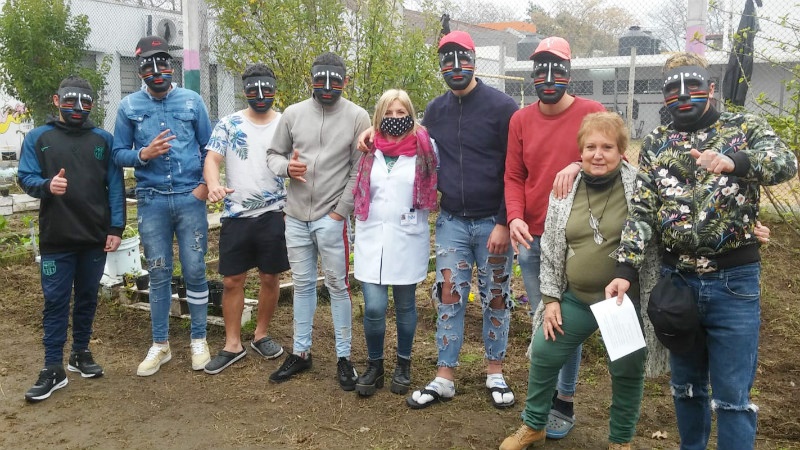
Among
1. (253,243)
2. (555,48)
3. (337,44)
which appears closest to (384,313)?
(253,243)

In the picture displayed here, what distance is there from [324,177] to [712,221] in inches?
94.3

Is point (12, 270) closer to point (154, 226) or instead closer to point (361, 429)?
point (154, 226)

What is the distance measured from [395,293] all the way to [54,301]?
7.30 feet

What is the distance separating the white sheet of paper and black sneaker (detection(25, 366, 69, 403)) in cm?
353

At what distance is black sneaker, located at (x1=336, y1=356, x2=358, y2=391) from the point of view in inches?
186

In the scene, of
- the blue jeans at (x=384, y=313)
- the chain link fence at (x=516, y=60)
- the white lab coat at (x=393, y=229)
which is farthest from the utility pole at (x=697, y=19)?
the blue jeans at (x=384, y=313)

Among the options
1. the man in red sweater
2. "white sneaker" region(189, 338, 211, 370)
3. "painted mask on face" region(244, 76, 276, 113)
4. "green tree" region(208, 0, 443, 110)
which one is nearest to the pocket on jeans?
the man in red sweater

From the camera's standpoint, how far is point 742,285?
9.93 feet

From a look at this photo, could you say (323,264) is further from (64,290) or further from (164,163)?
(64,290)

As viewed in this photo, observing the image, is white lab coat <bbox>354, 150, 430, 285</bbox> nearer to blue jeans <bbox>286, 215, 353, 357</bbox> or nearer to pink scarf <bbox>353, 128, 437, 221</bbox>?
pink scarf <bbox>353, 128, 437, 221</bbox>

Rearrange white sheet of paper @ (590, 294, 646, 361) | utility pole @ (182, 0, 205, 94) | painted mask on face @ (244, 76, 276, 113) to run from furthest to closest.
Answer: utility pole @ (182, 0, 205, 94)
painted mask on face @ (244, 76, 276, 113)
white sheet of paper @ (590, 294, 646, 361)

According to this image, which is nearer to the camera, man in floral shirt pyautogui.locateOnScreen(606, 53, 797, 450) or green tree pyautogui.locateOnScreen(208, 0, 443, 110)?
man in floral shirt pyautogui.locateOnScreen(606, 53, 797, 450)

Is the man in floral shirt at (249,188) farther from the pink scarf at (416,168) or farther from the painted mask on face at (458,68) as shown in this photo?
the painted mask on face at (458,68)

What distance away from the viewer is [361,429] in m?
4.20
